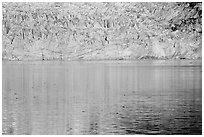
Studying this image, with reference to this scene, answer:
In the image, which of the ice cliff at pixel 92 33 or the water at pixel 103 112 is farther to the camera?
the ice cliff at pixel 92 33

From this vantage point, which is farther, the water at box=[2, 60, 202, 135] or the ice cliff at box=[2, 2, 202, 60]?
the ice cliff at box=[2, 2, 202, 60]

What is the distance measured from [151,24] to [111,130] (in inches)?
2216

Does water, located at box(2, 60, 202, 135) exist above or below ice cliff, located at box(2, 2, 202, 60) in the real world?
below

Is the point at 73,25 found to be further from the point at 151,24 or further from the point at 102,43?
the point at 151,24

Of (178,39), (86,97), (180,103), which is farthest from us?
(178,39)

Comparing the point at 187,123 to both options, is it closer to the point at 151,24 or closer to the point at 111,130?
the point at 111,130

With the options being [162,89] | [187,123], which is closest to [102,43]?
[162,89]

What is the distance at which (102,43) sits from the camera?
63.1 metres

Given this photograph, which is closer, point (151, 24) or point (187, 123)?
point (187, 123)

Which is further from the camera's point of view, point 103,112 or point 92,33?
point 92,33

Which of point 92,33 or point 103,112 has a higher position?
point 92,33

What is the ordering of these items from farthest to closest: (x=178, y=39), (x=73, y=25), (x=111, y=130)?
(x=73, y=25) → (x=178, y=39) → (x=111, y=130)

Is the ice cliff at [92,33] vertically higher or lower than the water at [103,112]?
higher

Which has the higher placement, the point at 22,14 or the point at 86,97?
the point at 22,14
